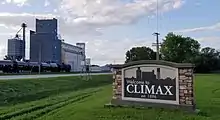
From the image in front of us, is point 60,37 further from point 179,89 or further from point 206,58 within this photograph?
point 179,89

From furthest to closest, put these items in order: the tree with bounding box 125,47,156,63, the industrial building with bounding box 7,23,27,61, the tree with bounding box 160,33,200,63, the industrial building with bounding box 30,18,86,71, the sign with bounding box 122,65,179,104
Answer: the tree with bounding box 125,47,156,63, the tree with bounding box 160,33,200,63, the industrial building with bounding box 7,23,27,61, the industrial building with bounding box 30,18,86,71, the sign with bounding box 122,65,179,104

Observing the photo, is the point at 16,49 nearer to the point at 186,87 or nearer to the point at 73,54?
the point at 73,54

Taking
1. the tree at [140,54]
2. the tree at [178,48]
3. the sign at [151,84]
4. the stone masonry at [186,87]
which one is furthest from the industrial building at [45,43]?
the stone masonry at [186,87]

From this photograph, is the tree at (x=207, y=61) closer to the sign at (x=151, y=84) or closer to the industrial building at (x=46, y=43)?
the industrial building at (x=46, y=43)

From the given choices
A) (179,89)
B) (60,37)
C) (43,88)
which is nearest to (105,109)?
(179,89)

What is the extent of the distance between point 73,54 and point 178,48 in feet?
116

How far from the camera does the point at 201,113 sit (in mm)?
11609

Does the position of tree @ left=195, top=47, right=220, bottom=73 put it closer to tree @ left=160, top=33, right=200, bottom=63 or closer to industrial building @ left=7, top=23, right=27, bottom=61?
tree @ left=160, top=33, right=200, bottom=63

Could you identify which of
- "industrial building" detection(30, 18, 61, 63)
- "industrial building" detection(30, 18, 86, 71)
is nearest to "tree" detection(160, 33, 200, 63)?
"industrial building" detection(30, 18, 86, 71)

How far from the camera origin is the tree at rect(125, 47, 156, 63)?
13162cm

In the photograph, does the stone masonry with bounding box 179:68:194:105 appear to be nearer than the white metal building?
Yes

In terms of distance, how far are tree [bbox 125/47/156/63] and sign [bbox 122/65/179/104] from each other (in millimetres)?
116811

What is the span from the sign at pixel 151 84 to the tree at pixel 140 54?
11681 cm

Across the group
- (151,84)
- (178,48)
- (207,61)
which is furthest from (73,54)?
(151,84)
